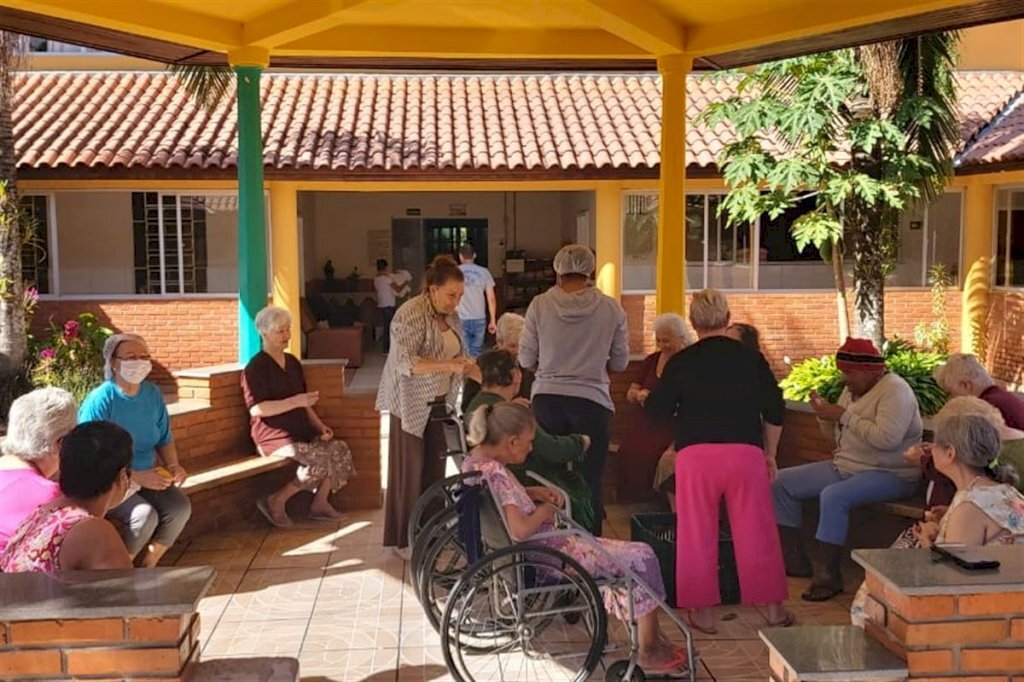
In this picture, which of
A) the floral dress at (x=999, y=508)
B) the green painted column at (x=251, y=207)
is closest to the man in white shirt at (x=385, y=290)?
the green painted column at (x=251, y=207)

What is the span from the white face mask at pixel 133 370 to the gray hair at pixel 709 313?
2.88m

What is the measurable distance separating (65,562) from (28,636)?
0.48m

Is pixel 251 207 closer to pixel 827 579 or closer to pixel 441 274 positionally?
pixel 441 274

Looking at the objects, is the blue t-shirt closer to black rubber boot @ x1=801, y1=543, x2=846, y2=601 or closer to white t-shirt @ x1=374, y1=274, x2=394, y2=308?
black rubber boot @ x1=801, y1=543, x2=846, y2=601

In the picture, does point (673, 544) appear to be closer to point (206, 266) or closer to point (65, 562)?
point (65, 562)

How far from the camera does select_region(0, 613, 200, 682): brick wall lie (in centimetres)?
265

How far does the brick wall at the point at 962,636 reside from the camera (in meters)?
2.69

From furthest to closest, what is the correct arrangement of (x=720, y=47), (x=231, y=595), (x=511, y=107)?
1. (x=511, y=107)
2. (x=720, y=47)
3. (x=231, y=595)

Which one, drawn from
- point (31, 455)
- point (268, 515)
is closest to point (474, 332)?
point (268, 515)

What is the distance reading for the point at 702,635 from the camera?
4906 mm

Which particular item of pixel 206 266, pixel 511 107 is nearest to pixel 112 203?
pixel 206 266

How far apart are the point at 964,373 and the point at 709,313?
1.36 m

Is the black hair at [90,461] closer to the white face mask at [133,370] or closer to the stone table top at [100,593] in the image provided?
the stone table top at [100,593]

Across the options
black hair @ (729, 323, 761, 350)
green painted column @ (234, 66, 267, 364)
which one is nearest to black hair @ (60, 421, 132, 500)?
black hair @ (729, 323, 761, 350)
